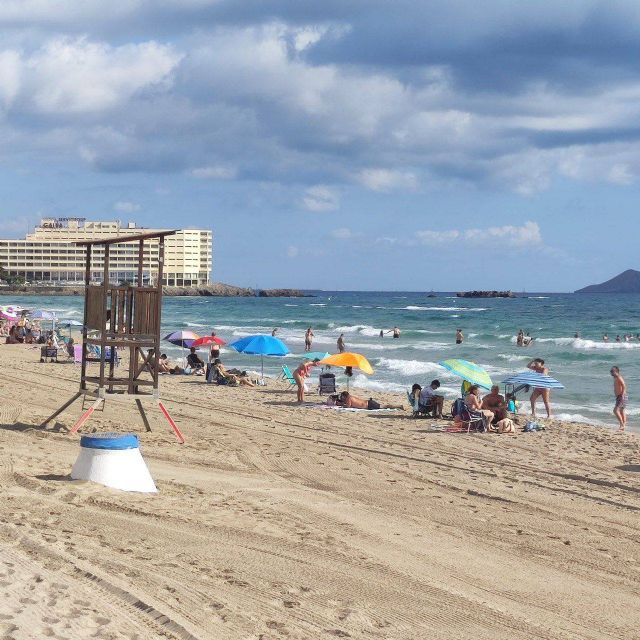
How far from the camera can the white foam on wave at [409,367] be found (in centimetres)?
2736

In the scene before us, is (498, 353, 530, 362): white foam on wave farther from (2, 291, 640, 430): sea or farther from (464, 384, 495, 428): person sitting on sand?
(464, 384, 495, 428): person sitting on sand

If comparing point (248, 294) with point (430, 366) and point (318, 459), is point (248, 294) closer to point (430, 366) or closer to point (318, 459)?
point (430, 366)

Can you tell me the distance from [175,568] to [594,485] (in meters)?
6.32

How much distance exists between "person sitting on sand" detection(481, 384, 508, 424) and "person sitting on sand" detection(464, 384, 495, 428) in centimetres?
14

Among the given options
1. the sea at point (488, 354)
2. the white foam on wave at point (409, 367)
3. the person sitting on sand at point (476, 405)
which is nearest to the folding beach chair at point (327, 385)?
the sea at point (488, 354)

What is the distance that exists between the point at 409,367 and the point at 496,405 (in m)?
12.9

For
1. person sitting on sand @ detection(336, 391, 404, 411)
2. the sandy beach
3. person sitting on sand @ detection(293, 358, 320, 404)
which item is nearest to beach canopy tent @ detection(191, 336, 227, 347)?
person sitting on sand @ detection(293, 358, 320, 404)

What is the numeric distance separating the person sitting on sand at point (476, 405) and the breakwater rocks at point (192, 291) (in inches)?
4489

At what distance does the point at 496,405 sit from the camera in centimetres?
1562

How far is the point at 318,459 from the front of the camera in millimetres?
11312

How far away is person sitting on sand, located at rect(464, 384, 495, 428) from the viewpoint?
1511 cm

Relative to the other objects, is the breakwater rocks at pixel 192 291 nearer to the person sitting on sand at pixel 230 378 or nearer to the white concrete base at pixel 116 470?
the person sitting on sand at pixel 230 378

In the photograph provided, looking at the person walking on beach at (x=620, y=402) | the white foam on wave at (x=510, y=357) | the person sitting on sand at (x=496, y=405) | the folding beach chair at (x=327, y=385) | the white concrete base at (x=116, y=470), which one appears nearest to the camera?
the white concrete base at (x=116, y=470)

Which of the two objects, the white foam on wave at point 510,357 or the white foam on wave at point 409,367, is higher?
the white foam on wave at point 510,357
